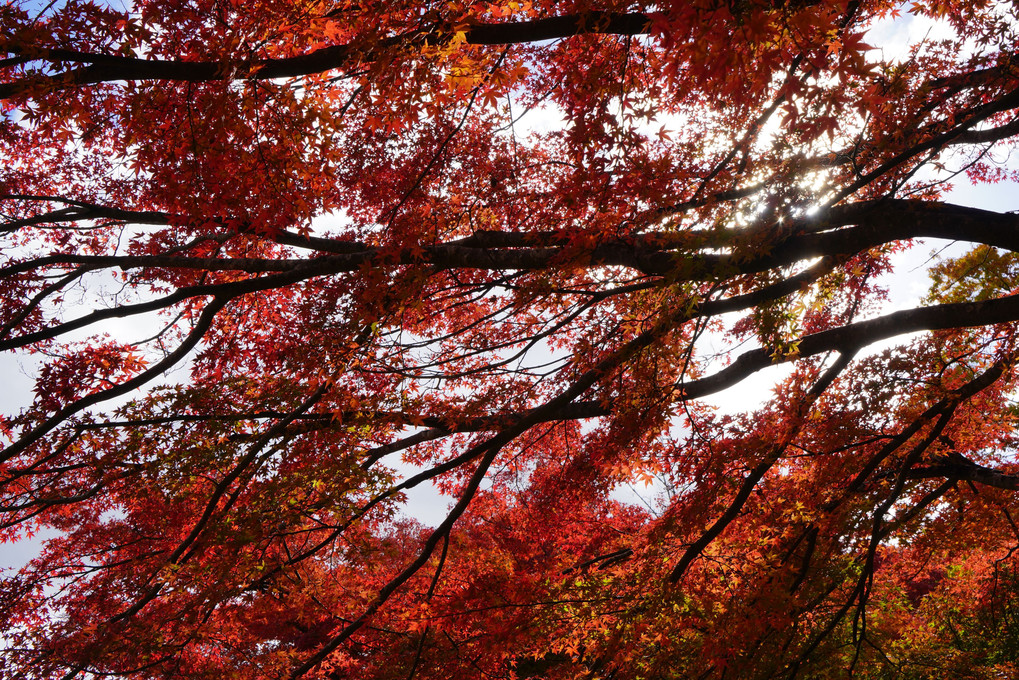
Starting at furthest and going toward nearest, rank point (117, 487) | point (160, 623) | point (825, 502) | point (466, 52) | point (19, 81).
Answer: point (117, 487)
point (825, 502)
point (160, 623)
point (466, 52)
point (19, 81)

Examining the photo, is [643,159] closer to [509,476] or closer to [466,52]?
[466,52]

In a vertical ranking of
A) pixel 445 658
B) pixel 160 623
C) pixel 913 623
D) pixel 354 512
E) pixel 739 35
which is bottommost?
pixel 913 623

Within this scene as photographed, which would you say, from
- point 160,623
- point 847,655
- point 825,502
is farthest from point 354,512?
point 847,655

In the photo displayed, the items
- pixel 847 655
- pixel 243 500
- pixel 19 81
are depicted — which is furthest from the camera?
pixel 847 655

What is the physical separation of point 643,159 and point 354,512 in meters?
3.59

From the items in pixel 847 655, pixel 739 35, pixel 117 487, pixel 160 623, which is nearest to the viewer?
pixel 739 35

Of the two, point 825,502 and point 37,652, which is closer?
point 37,652

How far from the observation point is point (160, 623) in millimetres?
4570

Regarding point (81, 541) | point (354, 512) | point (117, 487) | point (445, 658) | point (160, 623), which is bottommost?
point (445, 658)

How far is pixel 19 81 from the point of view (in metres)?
3.38

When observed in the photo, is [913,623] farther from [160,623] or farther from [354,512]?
[160,623]

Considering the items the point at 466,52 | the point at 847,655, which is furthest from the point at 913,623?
the point at 466,52

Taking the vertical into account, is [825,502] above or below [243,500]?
below

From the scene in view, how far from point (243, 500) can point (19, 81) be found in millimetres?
4078
